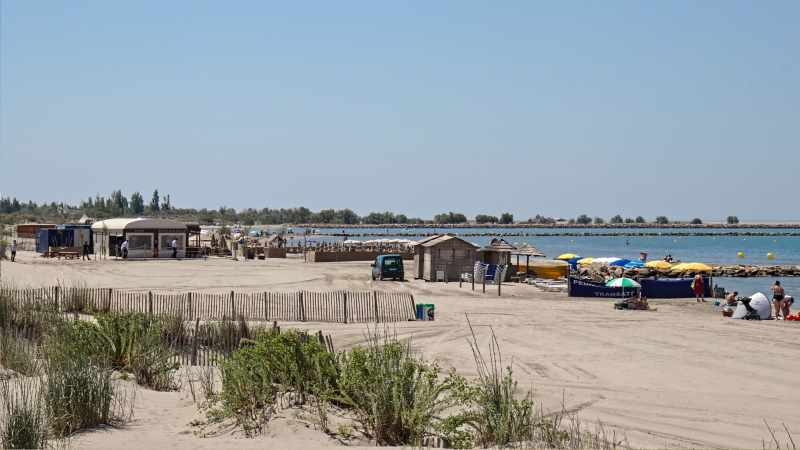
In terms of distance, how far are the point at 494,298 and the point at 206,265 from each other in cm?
2039

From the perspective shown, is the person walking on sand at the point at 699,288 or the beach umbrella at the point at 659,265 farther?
the beach umbrella at the point at 659,265

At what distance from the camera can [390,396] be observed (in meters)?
9.30

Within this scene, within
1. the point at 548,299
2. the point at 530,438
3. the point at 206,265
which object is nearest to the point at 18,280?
the point at 206,265

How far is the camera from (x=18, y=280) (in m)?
32.9

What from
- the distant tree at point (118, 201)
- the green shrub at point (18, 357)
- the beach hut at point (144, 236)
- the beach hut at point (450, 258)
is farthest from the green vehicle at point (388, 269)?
the distant tree at point (118, 201)

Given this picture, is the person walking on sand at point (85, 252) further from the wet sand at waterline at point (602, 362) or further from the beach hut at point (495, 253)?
the beach hut at point (495, 253)

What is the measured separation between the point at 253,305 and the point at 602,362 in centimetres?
960

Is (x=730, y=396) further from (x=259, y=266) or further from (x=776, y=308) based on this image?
(x=259, y=266)

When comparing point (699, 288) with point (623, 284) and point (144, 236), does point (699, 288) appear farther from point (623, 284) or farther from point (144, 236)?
point (144, 236)

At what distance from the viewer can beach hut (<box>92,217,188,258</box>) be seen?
50000 millimetres

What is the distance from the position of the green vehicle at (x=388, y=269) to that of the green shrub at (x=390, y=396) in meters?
29.3

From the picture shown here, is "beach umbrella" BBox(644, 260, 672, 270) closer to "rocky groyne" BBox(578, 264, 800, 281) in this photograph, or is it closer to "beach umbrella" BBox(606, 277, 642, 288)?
"rocky groyne" BBox(578, 264, 800, 281)

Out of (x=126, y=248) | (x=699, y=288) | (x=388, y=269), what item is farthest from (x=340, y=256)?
(x=699, y=288)

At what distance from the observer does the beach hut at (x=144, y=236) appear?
50.0 m
